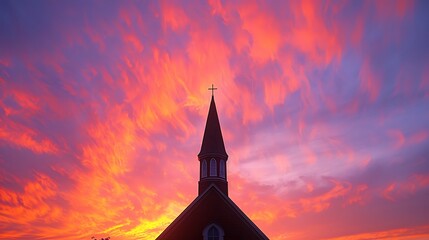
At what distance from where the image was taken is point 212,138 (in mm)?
39000

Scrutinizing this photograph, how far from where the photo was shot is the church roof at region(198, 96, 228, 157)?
3819 cm

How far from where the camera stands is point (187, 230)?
105ft

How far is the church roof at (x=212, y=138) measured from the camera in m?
38.2

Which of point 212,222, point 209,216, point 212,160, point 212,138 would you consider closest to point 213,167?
point 212,160

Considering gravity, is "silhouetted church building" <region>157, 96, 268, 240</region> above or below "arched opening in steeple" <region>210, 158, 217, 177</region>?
below

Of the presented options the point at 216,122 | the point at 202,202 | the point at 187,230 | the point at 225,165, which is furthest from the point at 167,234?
the point at 216,122

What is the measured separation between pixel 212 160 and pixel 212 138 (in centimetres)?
246

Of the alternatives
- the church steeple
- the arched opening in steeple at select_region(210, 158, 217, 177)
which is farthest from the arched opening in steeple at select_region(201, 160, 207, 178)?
the arched opening in steeple at select_region(210, 158, 217, 177)

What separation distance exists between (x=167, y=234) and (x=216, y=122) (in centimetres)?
1326

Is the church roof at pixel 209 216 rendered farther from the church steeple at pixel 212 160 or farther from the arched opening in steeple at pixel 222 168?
the arched opening in steeple at pixel 222 168

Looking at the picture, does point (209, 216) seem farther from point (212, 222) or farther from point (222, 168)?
point (222, 168)

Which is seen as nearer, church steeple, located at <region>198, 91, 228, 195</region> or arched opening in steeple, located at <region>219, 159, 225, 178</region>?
church steeple, located at <region>198, 91, 228, 195</region>

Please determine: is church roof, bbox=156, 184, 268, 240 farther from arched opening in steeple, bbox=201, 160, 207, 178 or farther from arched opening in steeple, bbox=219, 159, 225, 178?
arched opening in steeple, bbox=219, 159, 225, 178

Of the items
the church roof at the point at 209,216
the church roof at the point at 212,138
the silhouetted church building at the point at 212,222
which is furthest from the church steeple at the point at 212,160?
the church roof at the point at 209,216
